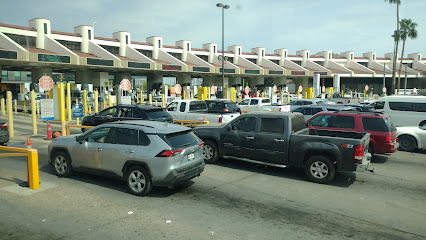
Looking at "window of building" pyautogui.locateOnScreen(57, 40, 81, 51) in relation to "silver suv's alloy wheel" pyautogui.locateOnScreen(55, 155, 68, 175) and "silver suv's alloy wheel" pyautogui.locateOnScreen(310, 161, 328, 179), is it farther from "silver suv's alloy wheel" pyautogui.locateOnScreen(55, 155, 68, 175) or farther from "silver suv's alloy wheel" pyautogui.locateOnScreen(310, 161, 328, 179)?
"silver suv's alloy wheel" pyautogui.locateOnScreen(310, 161, 328, 179)

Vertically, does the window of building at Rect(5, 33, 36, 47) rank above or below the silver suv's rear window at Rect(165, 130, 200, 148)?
above

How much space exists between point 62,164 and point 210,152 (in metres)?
4.36

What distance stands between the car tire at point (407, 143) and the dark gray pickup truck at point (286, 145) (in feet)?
17.0

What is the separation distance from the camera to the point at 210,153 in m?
10.2

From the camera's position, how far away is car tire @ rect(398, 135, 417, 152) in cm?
1270

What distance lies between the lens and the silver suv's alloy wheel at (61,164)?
8.30m

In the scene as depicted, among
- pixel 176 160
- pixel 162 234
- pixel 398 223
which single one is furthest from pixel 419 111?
pixel 162 234

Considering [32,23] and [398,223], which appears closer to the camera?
[398,223]

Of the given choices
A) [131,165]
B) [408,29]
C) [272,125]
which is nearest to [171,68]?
[272,125]

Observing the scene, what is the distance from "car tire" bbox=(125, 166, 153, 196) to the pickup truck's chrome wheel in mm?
4297

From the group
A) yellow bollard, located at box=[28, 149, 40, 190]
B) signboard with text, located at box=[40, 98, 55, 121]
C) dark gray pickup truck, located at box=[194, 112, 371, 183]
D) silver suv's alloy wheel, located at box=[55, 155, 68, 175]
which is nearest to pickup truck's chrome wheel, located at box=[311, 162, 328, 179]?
dark gray pickup truck, located at box=[194, 112, 371, 183]

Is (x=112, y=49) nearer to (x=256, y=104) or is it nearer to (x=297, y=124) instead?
(x=256, y=104)

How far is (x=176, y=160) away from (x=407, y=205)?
16.7 ft

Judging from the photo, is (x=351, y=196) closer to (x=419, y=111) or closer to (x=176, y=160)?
Result: (x=176, y=160)
